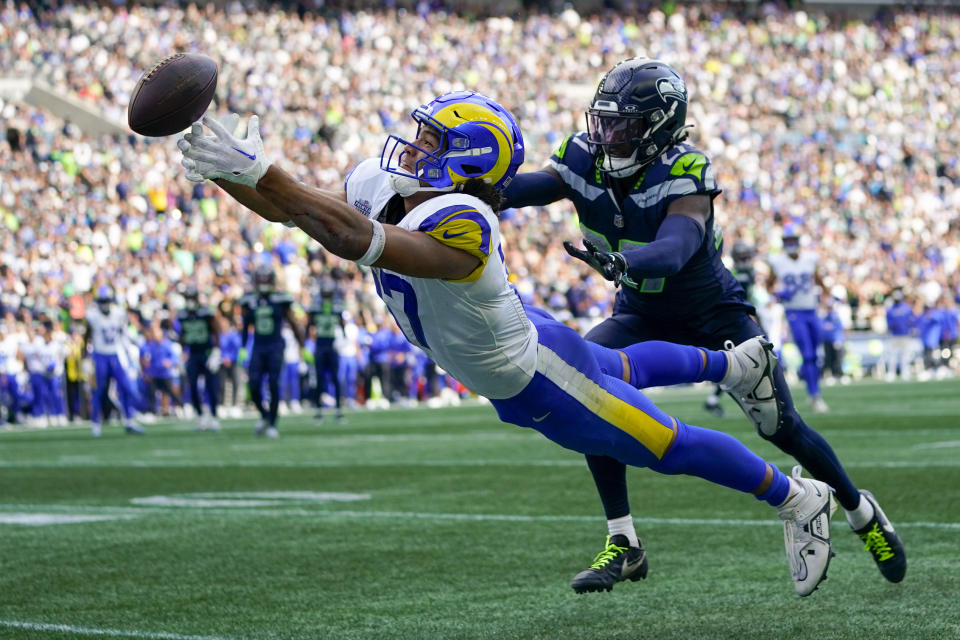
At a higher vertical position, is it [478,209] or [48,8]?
[48,8]

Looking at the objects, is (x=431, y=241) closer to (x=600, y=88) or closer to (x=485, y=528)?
(x=600, y=88)

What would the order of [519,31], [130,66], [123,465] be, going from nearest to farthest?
[123,465] → [130,66] → [519,31]

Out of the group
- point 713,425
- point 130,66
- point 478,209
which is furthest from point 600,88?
point 130,66

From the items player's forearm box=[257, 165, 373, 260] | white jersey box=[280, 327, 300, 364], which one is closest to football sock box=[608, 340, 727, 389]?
player's forearm box=[257, 165, 373, 260]

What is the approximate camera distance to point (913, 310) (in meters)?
24.1

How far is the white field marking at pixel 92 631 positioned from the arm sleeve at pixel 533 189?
1808 mm

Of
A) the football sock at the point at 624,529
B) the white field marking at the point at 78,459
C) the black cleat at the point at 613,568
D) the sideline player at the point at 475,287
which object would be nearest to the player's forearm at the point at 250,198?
the sideline player at the point at 475,287

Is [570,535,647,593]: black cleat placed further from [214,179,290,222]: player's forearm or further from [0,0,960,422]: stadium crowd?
[0,0,960,422]: stadium crowd

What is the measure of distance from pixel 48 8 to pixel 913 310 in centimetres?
1713

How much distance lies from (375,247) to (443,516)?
11.4 ft

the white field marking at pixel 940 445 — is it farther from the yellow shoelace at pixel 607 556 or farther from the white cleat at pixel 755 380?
the yellow shoelace at pixel 607 556

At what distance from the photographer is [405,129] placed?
25422 mm

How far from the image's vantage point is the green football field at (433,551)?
4000 millimetres

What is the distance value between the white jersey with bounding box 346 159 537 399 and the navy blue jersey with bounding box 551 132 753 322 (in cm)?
95
